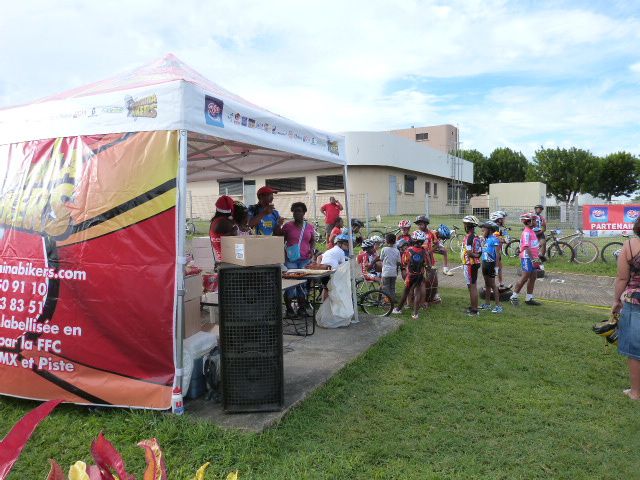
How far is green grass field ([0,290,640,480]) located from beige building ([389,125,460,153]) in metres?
53.6

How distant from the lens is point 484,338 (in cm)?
670

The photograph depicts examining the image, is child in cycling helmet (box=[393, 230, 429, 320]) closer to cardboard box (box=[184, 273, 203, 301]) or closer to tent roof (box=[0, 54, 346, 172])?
tent roof (box=[0, 54, 346, 172])

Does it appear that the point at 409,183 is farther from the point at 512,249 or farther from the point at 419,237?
the point at 419,237

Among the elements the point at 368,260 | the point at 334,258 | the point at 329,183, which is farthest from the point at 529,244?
the point at 329,183

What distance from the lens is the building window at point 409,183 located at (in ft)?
116

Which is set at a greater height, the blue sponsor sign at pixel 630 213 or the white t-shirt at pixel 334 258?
the blue sponsor sign at pixel 630 213

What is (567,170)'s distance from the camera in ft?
160

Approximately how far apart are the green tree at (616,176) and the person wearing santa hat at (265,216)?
4956cm

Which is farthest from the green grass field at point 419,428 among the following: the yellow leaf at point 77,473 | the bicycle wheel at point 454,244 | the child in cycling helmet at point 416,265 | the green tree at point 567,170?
the green tree at point 567,170

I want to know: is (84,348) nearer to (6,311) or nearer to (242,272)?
(6,311)

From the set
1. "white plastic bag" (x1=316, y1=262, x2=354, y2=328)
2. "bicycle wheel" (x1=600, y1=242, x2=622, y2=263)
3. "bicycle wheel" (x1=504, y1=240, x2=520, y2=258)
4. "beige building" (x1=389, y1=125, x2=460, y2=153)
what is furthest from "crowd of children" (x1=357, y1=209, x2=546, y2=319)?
"beige building" (x1=389, y1=125, x2=460, y2=153)

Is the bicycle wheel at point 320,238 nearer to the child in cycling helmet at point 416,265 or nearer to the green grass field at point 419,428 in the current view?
the child in cycling helmet at point 416,265

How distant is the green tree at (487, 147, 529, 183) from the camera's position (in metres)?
56.4

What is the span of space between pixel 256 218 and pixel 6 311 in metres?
3.65
